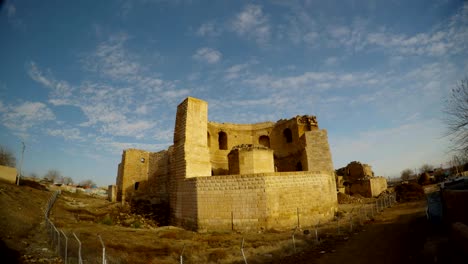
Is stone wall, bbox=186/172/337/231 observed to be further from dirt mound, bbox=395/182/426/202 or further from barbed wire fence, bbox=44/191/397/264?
dirt mound, bbox=395/182/426/202

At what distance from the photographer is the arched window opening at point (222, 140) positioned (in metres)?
28.9

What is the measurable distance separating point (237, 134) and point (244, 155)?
434 inches

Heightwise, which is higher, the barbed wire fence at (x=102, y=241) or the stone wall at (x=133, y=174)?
the stone wall at (x=133, y=174)

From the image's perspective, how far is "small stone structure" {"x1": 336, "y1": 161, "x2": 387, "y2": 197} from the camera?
29.4m

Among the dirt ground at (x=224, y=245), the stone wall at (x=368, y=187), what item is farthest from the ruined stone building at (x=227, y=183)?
the stone wall at (x=368, y=187)

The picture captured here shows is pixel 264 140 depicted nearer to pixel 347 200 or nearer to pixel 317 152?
pixel 317 152

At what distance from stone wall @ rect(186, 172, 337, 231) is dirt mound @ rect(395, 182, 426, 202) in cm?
1778

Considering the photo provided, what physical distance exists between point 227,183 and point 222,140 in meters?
15.5

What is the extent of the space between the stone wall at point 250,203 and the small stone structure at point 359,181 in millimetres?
17049

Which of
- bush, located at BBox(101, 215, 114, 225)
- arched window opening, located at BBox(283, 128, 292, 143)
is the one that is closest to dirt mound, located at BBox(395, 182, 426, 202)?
arched window opening, located at BBox(283, 128, 292, 143)

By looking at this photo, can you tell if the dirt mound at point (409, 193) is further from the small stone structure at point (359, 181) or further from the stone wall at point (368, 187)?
the small stone structure at point (359, 181)

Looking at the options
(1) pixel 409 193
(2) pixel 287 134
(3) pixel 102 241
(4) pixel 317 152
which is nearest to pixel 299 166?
(4) pixel 317 152

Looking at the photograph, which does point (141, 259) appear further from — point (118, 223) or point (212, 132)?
point (212, 132)

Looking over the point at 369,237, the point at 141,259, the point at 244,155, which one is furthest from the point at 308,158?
the point at 141,259
